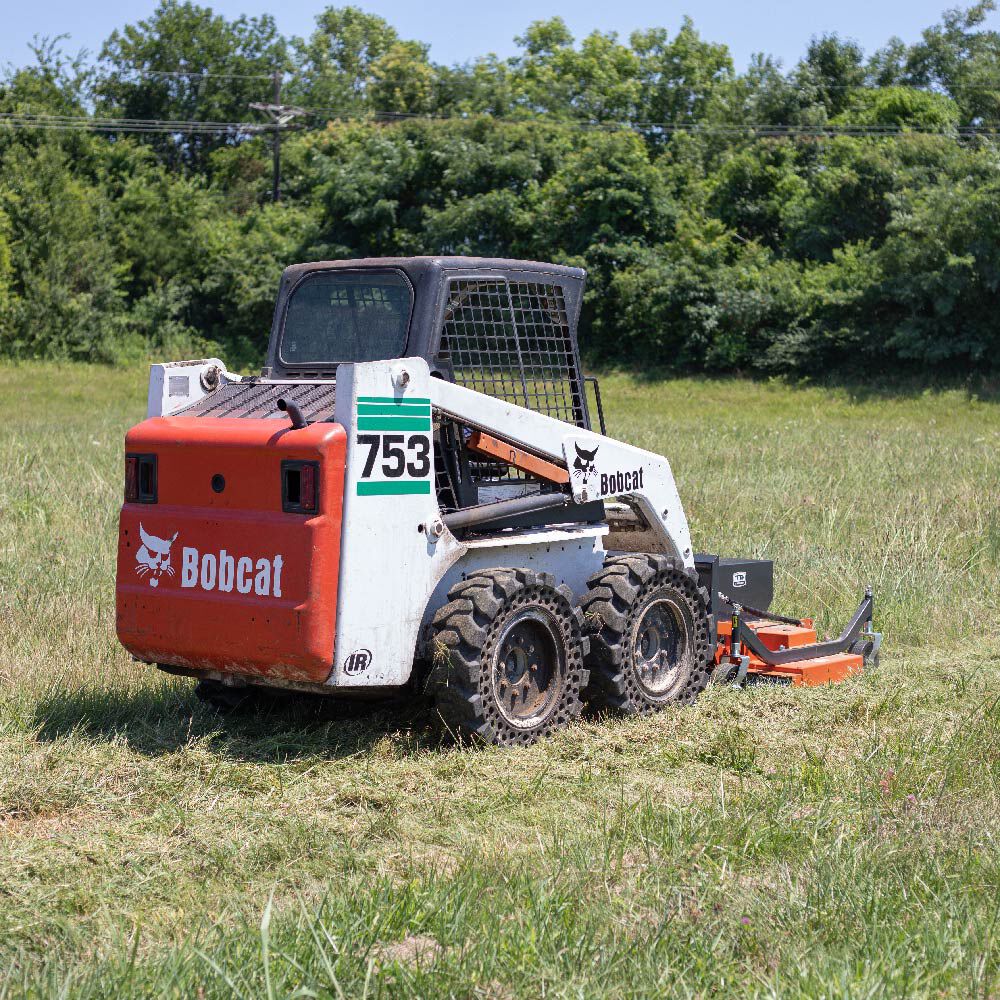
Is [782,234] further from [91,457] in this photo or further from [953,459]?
[91,457]

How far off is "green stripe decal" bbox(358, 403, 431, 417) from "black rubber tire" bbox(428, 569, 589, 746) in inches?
31.3

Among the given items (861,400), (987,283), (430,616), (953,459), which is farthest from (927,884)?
(987,283)

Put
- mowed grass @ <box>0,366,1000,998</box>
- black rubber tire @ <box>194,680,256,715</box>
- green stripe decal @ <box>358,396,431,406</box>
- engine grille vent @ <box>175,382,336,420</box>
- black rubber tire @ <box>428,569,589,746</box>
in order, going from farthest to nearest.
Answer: black rubber tire @ <box>194,680,256,715</box>, engine grille vent @ <box>175,382,336,420</box>, black rubber tire @ <box>428,569,589,746</box>, green stripe decal @ <box>358,396,431,406</box>, mowed grass @ <box>0,366,1000,998</box>

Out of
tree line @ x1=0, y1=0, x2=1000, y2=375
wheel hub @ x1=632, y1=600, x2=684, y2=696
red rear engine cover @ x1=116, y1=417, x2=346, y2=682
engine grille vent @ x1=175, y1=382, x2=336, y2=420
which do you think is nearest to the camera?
red rear engine cover @ x1=116, y1=417, x2=346, y2=682

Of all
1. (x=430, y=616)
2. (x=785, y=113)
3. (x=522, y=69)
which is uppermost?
(x=522, y=69)

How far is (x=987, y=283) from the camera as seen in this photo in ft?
107

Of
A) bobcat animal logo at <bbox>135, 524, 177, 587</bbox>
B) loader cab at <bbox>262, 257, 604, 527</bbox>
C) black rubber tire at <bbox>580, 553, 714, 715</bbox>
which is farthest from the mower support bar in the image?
bobcat animal logo at <bbox>135, 524, 177, 587</bbox>

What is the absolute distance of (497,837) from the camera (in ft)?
16.3

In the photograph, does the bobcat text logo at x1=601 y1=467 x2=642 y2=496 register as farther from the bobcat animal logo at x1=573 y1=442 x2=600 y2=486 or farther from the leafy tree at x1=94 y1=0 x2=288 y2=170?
the leafy tree at x1=94 y1=0 x2=288 y2=170

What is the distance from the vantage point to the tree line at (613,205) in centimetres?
3466

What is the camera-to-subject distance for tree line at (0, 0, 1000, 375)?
34.7 meters

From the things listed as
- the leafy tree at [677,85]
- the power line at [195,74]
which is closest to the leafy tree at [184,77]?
the power line at [195,74]

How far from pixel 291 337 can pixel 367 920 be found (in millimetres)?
3743

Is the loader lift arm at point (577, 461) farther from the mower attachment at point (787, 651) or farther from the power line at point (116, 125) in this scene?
the power line at point (116, 125)
